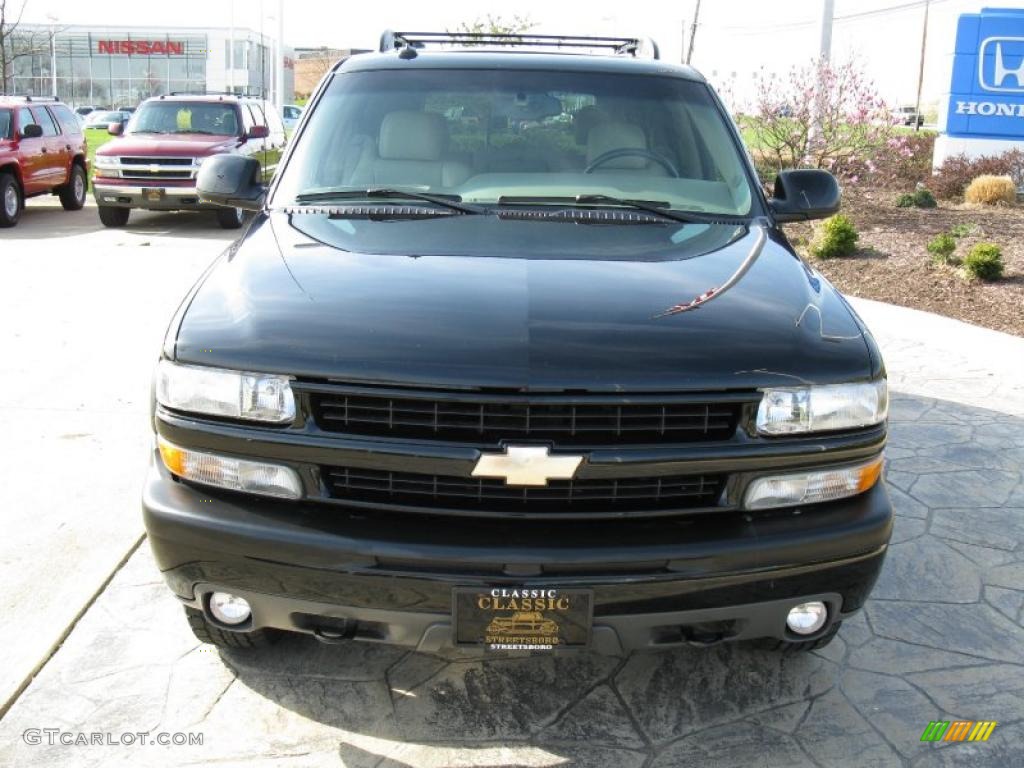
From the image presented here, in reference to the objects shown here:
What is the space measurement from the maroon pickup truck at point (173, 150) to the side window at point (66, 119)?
33.0 inches

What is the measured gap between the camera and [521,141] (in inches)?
162

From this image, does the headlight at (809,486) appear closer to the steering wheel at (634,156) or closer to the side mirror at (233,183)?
the steering wheel at (634,156)

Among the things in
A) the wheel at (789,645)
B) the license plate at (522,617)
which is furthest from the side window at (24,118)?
the license plate at (522,617)

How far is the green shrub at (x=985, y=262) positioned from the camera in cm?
994

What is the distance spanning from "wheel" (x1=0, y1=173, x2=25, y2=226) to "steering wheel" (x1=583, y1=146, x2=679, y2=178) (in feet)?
41.5

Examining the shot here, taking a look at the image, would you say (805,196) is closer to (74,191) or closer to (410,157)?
(410,157)

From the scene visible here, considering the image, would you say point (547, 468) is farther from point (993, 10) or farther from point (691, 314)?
point (993, 10)

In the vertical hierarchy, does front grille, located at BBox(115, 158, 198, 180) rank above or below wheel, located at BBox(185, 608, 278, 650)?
above

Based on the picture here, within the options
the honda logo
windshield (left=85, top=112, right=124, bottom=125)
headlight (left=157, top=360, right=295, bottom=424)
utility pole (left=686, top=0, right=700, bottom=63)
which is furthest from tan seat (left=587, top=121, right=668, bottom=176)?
windshield (left=85, top=112, right=124, bottom=125)

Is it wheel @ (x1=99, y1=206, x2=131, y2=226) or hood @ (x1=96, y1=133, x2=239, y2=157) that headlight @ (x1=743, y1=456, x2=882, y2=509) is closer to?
hood @ (x1=96, y1=133, x2=239, y2=157)

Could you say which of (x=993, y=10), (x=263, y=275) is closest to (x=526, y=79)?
(x=263, y=275)

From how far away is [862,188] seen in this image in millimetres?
16922

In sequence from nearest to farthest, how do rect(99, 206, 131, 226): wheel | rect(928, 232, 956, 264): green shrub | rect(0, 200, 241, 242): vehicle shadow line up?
rect(928, 232, 956, 264): green shrub → rect(0, 200, 241, 242): vehicle shadow → rect(99, 206, 131, 226): wheel

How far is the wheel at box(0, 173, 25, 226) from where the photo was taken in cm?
1442
